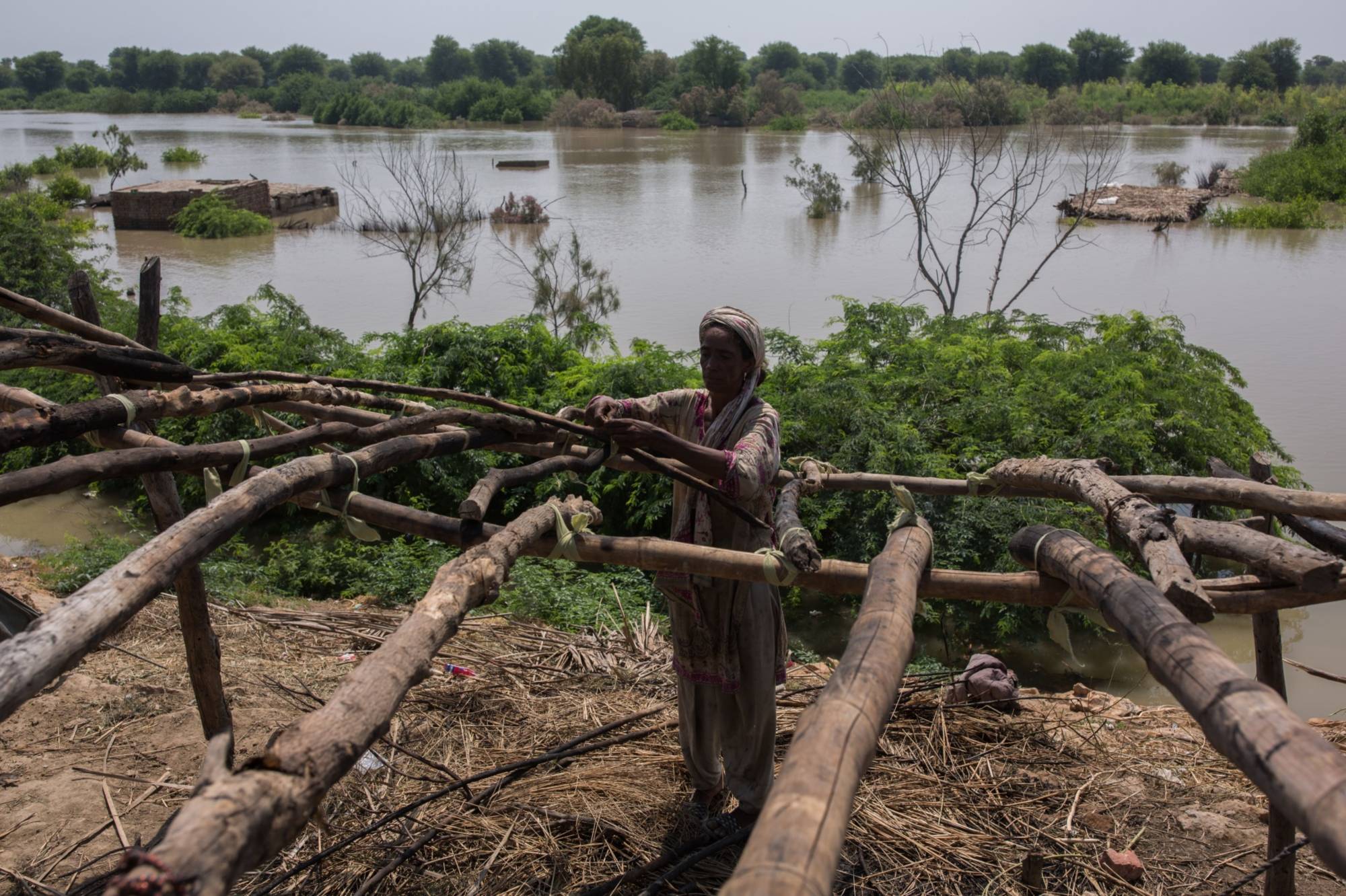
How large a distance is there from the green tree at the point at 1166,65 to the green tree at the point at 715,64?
2613 cm

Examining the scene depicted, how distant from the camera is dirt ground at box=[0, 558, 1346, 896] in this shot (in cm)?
266

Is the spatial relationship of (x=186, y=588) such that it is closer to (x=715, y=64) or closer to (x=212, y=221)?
(x=212, y=221)

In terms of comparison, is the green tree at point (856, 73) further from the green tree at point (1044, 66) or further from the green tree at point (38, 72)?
the green tree at point (38, 72)

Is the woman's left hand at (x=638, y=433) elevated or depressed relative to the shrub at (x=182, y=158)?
depressed

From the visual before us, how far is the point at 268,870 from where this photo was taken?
2615mm

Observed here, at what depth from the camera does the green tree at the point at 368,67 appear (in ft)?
318

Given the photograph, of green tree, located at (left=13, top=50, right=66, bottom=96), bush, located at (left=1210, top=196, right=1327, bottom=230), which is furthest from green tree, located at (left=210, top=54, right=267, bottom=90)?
bush, located at (left=1210, top=196, right=1327, bottom=230)

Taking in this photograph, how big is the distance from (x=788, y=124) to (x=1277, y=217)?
92.4 feet

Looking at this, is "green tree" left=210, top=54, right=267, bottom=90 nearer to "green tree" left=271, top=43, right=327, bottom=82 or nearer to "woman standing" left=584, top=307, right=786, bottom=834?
"green tree" left=271, top=43, right=327, bottom=82

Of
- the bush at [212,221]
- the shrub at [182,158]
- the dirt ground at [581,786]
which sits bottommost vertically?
the dirt ground at [581,786]

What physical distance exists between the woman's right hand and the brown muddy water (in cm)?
410

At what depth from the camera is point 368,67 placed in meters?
97.2

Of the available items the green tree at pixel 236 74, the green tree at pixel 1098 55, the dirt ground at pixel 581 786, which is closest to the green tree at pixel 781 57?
the green tree at pixel 1098 55

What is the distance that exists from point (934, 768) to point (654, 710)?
0.98m
